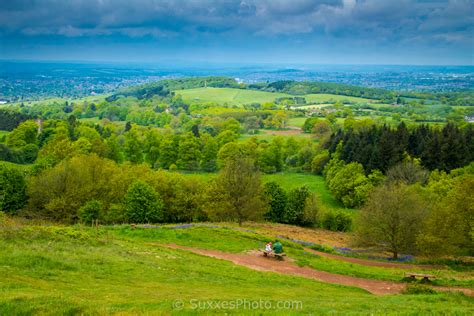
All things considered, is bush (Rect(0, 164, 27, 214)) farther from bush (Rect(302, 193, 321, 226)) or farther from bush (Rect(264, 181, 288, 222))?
bush (Rect(302, 193, 321, 226))

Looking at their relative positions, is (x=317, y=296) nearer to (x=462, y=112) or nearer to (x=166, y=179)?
(x=166, y=179)

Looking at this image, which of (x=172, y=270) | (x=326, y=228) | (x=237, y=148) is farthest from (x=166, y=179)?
(x=237, y=148)

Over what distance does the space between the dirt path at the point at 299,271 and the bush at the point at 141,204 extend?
559 inches

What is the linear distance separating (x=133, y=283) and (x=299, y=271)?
13.1m

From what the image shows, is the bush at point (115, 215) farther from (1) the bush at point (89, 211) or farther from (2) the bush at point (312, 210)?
(2) the bush at point (312, 210)

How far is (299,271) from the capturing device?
29.0 m

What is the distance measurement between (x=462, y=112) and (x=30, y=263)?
595 feet

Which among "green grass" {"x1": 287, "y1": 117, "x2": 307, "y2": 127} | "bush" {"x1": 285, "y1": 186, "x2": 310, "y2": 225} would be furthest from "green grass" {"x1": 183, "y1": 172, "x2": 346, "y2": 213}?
"green grass" {"x1": 287, "y1": 117, "x2": 307, "y2": 127}

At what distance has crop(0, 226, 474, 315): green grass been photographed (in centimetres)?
1463

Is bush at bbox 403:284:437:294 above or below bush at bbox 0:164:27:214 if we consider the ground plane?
above

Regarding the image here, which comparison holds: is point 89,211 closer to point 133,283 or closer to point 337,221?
point 133,283

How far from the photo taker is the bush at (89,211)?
45594 millimetres

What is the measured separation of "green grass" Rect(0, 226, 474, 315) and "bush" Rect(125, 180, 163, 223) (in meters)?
13.8

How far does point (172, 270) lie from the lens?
24.3 m
